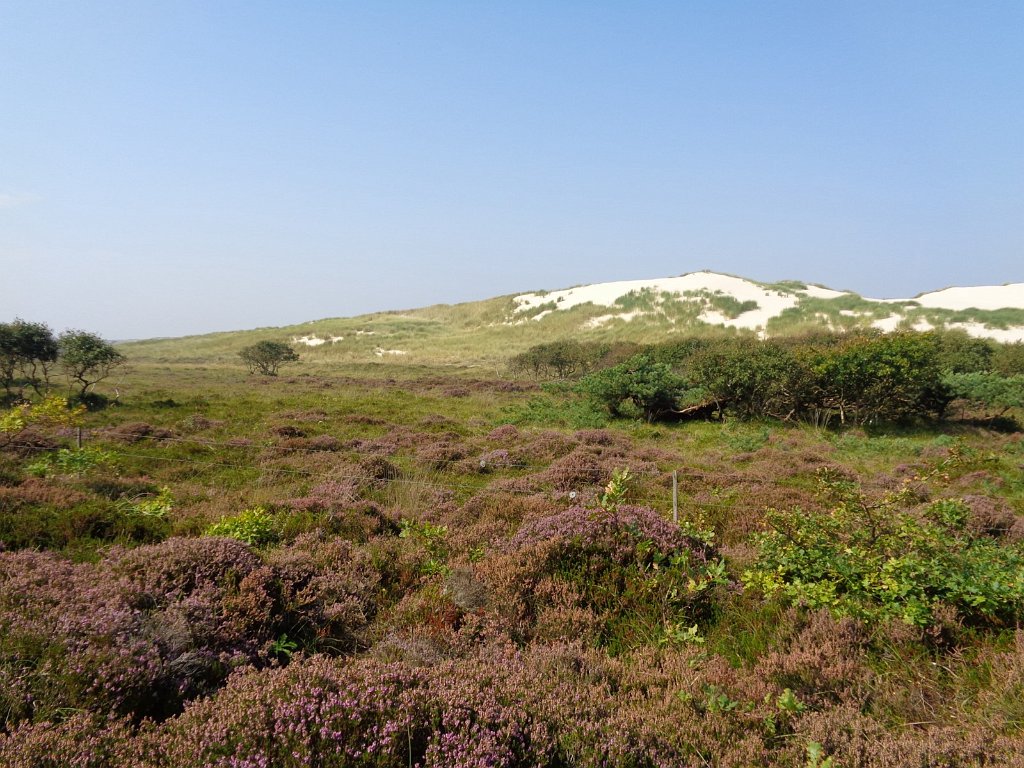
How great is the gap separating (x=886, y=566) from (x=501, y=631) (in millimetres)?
3177

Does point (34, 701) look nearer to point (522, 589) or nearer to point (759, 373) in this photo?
point (522, 589)

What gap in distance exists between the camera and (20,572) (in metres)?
4.11

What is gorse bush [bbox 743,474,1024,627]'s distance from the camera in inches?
151

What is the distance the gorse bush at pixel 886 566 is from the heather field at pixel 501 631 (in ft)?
0.08

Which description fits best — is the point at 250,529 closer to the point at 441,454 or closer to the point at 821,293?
the point at 441,454

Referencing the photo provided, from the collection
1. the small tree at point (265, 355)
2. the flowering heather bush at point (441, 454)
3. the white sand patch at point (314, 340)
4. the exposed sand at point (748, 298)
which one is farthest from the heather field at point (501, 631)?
the white sand patch at point (314, 340)

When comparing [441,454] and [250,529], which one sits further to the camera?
[441,454]

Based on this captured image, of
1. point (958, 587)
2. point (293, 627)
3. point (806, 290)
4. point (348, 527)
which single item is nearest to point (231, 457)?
point (348, 527)

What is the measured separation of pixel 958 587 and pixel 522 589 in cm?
346

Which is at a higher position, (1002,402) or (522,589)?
(522,589)

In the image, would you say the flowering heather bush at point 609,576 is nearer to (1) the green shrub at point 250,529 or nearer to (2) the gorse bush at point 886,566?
(2) the gorse bush at point 886,566

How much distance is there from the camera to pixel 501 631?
418 cm

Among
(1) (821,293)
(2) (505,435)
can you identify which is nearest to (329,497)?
(2) (505,435)

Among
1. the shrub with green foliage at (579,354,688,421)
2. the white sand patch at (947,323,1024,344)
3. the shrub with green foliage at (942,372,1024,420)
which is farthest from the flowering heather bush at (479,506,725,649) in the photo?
the white sand patch at (947,323,1024,344)
